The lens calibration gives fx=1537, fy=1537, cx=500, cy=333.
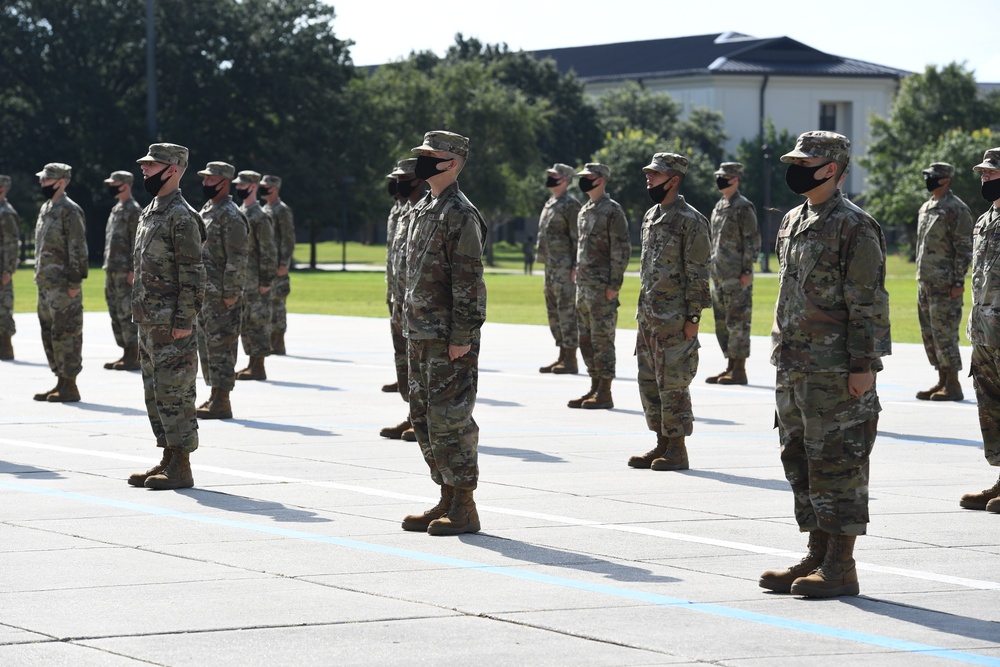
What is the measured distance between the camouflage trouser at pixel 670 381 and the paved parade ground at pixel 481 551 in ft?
1.26

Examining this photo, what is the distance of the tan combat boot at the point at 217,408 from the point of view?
44.7 feet

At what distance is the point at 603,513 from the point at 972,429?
5299 mm

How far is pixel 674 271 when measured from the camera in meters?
11.0

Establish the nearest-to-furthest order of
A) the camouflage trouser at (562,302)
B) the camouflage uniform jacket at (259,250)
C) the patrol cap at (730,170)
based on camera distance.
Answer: the patrol cap at (730,170)
the camouflage uniform jacket at (259,250)
the camouflage trouser at (562,302)

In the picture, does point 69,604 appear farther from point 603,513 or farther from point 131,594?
point 603,513

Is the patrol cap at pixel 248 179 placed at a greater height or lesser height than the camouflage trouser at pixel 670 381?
greater

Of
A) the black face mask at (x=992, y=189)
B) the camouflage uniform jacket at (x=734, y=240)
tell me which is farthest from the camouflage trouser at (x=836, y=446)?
the camouflage uniform jacket at (x=734, y=240)

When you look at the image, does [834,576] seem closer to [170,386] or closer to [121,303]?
[170,386]

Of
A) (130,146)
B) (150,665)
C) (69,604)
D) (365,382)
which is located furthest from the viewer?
(130,146)

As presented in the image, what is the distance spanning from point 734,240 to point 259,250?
205 inches

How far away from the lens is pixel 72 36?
63.5 metres

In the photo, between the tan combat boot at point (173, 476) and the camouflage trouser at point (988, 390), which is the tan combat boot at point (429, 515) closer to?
the tan combat boot at point (173, 476)

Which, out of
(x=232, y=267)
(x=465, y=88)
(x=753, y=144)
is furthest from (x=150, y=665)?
(x=753, y=144)

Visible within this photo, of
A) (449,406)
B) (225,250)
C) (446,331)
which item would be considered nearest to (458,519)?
(449,406)
